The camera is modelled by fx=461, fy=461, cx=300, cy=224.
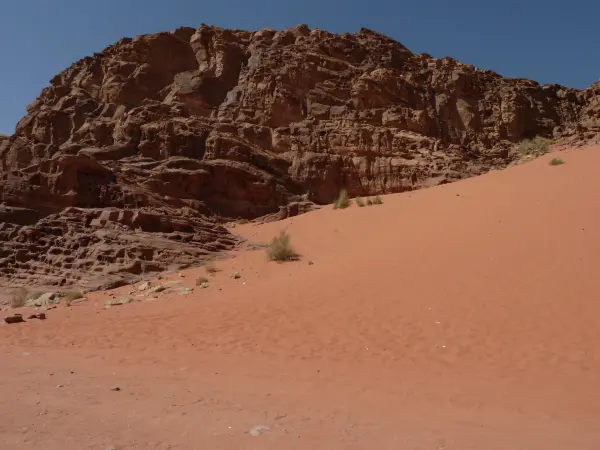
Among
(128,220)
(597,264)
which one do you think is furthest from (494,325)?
(128,220)

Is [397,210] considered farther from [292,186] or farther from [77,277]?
[77,277]

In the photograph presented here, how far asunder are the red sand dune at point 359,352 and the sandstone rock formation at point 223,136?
3320mm

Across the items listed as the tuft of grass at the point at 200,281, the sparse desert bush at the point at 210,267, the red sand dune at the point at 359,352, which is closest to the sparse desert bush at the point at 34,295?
the red sand dune at the point at 359,352

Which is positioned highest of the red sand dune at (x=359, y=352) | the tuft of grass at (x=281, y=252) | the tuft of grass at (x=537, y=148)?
the tuft of grass at (x=537, y=148)

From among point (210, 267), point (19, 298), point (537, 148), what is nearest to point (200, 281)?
point (210, 267)

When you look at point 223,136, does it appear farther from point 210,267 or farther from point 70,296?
point 70,296

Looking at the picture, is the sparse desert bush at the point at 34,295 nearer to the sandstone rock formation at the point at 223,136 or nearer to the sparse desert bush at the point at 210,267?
the sandstone rock formation at the point at 223,136

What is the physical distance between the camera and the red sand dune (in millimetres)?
3818

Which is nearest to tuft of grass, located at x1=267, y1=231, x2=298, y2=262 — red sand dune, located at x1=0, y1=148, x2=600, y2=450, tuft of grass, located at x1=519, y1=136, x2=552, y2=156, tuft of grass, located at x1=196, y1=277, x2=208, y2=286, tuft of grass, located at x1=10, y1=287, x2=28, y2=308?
red sand dune, located at x1=0, y1=148, x2=600, y2=450

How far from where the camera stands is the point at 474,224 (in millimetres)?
11688

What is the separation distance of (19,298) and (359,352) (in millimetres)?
8661

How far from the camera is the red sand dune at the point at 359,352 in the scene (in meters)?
3.82

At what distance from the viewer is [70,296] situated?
34.3 ft

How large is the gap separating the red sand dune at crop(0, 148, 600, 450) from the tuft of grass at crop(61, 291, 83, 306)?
28 cm
